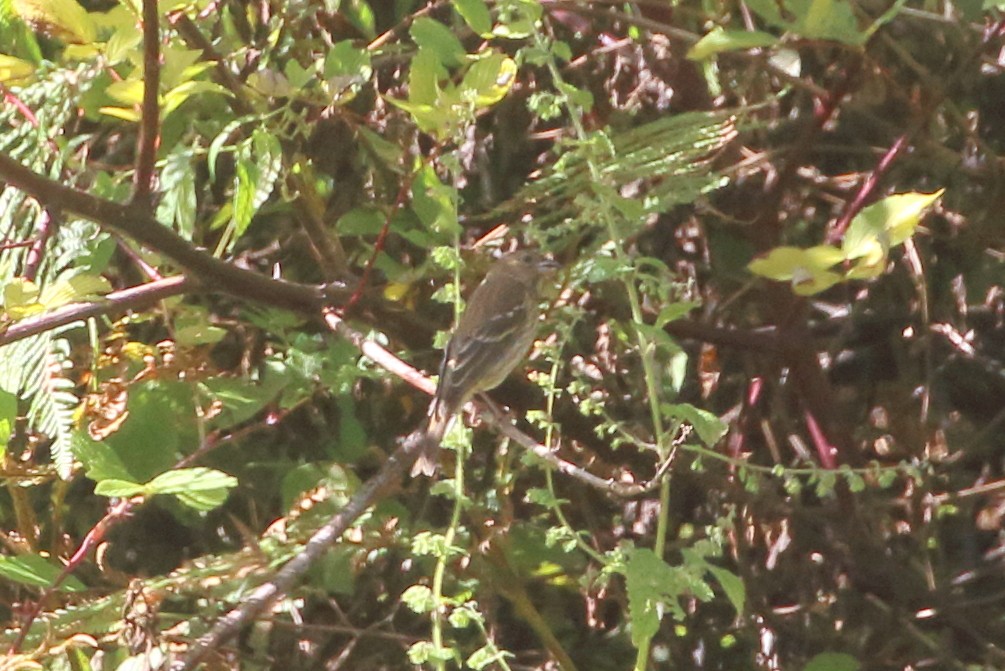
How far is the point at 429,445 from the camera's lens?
8.70ft

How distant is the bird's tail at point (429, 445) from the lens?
2643mm

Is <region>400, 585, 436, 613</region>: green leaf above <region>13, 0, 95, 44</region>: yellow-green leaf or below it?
below

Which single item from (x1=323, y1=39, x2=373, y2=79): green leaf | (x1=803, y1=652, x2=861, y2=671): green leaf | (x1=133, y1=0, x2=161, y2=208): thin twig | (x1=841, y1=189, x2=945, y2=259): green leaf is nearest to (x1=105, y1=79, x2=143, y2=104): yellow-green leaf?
(x1=133, y1=0, x2=161, y2=208): thin twig

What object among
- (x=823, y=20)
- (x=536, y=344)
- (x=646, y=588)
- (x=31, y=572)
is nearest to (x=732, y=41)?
(x=823, y=20)

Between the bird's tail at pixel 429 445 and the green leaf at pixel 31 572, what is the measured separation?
0.64m

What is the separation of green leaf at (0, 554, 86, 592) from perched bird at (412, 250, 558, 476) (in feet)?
2.15

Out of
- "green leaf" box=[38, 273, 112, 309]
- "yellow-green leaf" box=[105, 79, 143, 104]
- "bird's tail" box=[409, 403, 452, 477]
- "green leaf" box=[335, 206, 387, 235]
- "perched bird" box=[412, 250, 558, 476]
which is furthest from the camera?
"green leaf" box=[335, 206, 387, 235]

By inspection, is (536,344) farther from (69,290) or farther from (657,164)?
(69,290)

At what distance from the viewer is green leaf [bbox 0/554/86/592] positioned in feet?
7.43

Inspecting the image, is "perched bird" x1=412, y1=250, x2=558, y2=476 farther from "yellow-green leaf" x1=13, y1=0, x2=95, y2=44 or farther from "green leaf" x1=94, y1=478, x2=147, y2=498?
"yellow-green leaf" x1=13, y1=0, x2=95, y2=44

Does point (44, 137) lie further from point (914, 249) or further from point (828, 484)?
point (914, 249)

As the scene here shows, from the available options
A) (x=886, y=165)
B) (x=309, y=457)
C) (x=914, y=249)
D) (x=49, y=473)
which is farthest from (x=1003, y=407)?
(x=49, y=473)

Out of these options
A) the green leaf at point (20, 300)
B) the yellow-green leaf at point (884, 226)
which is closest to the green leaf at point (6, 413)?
the green leaf at point (20, 300)

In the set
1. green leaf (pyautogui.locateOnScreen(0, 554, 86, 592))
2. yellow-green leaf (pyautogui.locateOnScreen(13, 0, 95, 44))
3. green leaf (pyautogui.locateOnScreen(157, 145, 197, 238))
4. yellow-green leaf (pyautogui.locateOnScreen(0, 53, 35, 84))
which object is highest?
yellow-green leaf (pyautogui.locateOnScreen(13, 0, 95, 44))
